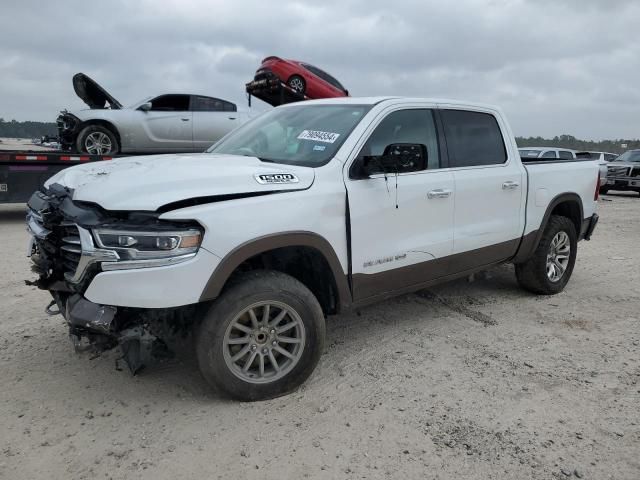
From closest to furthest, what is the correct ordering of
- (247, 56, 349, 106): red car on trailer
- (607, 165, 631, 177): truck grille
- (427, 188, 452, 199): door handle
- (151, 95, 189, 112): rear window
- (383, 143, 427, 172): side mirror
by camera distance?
(383, 143, 427, 172): side mirror < (427, 188, 452, 199): door handle < (151, 95, 189, 112): rear window < (247, 56, 349, 106): red car on trailer < (607, 165, 631, 177): truck grille

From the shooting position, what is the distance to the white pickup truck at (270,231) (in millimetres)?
2736

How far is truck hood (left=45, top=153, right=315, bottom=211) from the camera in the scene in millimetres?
2768

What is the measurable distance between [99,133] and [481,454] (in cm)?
967

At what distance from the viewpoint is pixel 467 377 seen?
351cm

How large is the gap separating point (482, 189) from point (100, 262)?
9.96 ft

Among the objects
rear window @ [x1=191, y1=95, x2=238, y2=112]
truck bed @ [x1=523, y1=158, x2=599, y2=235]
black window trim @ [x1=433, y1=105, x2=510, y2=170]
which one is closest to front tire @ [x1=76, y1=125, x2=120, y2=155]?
rear window @ [x1=191, y1=95, x2=238, y2=112]

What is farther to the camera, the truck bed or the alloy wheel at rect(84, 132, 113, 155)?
the alloy wheel at rect(84, 132, 113, 155)

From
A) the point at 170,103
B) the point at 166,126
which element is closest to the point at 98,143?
the point at 166,126

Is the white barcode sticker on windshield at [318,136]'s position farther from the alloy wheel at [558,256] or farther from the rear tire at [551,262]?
the alloy wheel at [558,256]

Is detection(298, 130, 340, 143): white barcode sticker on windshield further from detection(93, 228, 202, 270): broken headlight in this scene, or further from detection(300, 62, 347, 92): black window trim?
detection(300, 62, 347, 92): black window trim

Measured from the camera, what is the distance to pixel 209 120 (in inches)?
425

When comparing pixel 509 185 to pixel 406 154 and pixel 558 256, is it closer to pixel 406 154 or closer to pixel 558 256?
pixel 558 256

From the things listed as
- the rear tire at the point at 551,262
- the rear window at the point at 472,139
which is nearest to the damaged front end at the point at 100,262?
the rear window at the point at 472,139

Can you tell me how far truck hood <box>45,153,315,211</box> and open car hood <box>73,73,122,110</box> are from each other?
284 inches
